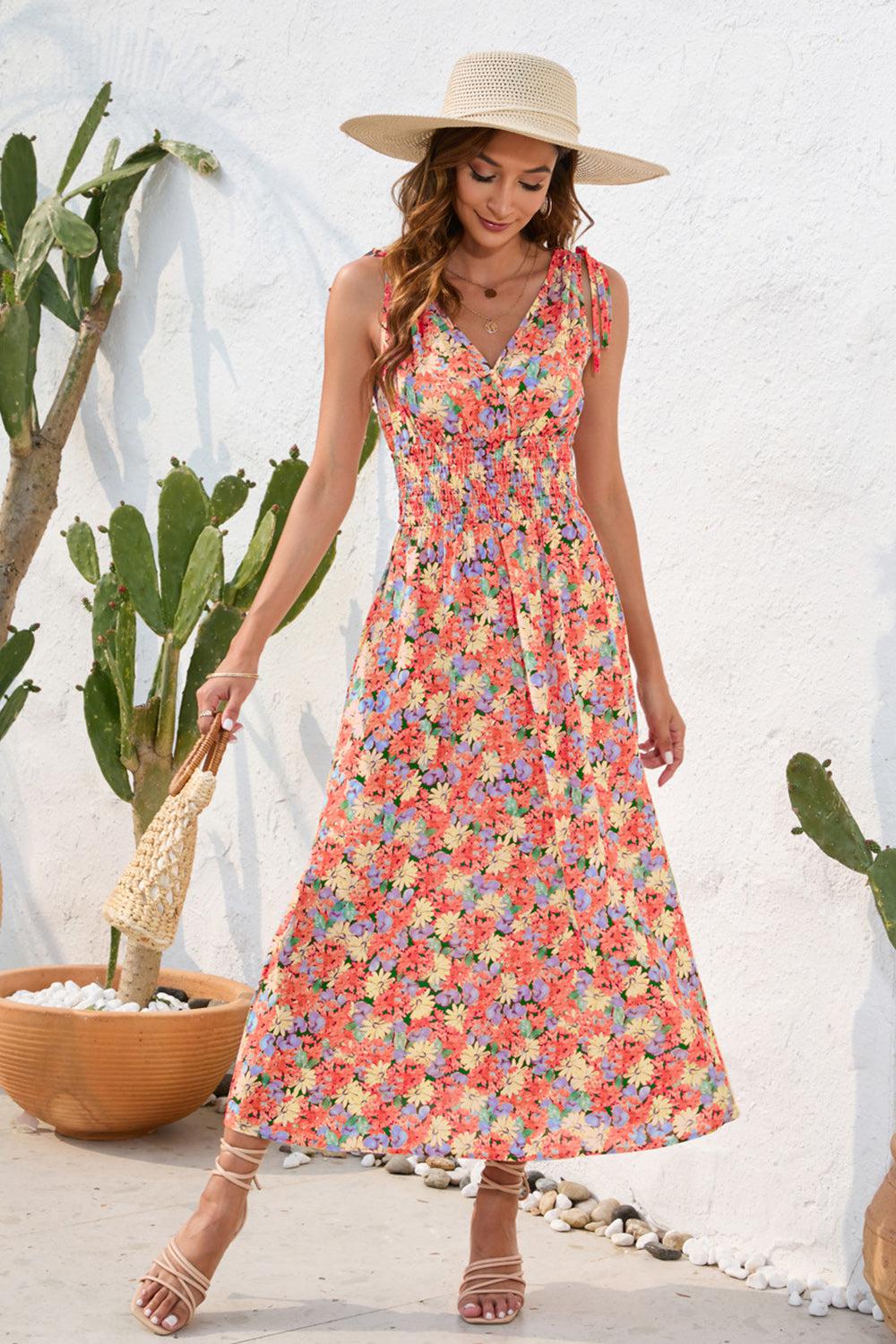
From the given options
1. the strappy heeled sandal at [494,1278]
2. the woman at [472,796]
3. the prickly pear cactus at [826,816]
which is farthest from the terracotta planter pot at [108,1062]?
the prickly pear cactus at [826,816]

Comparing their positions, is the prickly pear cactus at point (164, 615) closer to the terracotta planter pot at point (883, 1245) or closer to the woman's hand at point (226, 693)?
the woman's hand at point (226, 693)

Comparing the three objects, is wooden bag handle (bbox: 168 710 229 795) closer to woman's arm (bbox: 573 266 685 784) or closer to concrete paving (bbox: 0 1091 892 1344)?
woman's arm (bbox: 573 266 685 784)

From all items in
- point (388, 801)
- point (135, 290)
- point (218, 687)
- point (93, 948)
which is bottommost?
point (93, 948)

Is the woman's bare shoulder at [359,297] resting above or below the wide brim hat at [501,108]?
below

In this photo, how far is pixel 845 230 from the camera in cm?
272

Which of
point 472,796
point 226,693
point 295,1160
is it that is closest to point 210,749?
point 226,693

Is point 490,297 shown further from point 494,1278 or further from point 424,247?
point 494,1278

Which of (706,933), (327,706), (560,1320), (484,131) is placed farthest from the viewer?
(327,706)

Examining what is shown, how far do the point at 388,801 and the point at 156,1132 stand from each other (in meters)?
1.50

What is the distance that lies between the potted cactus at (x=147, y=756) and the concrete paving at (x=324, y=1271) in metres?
0.13

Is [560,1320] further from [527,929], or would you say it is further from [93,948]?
[93,948]

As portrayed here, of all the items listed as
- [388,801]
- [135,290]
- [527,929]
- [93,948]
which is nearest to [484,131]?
[388,801]

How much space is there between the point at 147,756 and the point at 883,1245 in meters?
1.89

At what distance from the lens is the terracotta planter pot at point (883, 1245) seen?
92.0 inches
